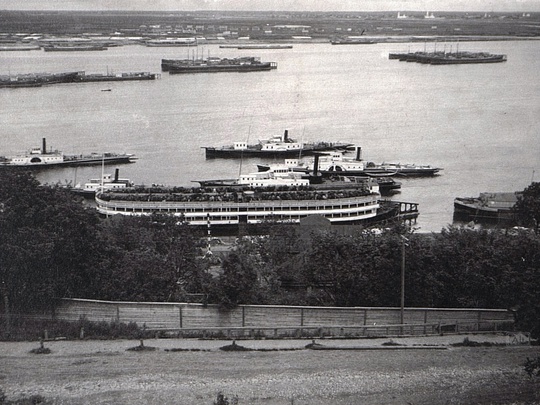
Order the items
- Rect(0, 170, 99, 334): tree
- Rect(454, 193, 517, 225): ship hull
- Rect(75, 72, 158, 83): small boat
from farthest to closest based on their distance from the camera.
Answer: Rect(75, 72, 158, 83): small boat, Rect(454, 193, 517, 225): ship hull, Rect(0, 170, 99, 334): tree

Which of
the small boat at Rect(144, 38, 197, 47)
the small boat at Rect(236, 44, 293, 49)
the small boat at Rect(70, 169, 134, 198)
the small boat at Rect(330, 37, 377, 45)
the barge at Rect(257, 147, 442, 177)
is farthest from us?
the small boat at Rect(330, 37, 377, 45)

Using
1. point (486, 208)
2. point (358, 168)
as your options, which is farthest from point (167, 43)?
point (486, 208)

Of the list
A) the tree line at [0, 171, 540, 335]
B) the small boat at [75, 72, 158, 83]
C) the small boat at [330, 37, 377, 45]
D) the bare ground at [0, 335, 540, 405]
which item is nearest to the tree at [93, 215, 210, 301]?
the tree line at [0, 171, 540, 335]

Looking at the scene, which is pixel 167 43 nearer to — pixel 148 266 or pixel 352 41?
pixel 352 41

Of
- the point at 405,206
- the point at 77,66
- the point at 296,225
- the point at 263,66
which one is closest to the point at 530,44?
the point at 263,66

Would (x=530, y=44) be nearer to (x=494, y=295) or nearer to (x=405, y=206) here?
(x=405, y=206)

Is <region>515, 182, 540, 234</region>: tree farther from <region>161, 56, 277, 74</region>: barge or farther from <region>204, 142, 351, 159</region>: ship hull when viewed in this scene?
<region>161, 56, 277, 74</region>: barge
